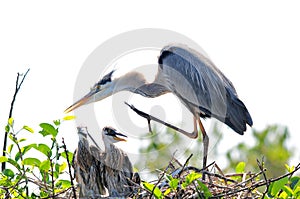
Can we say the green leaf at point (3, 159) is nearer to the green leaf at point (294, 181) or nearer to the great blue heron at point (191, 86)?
the green leaf at point (294, 181)

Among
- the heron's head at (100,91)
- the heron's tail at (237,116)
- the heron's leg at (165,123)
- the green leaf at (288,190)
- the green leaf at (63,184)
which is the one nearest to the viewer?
the green leaf at (288,190)

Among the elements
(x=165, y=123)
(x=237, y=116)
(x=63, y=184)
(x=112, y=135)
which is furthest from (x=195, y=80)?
(x=63, y=184)

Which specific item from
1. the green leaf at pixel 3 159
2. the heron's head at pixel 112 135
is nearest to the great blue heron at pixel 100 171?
the heron's head at pixel 112 135

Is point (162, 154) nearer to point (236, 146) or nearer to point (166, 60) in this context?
point (166, 60)

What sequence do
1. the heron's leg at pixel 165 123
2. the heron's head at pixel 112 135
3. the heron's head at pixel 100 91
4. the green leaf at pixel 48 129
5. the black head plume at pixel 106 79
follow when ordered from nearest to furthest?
the green leaf at pixel 48 129 < the heron's head at pixel 112 135 < the heron's leg at pixel 165 123 < the heron's head at pixel 100 91 < the black head plume at pixel 106 79

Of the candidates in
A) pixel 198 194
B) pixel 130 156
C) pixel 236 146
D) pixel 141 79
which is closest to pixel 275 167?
pixel 236 146

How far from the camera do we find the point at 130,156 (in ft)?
24.1

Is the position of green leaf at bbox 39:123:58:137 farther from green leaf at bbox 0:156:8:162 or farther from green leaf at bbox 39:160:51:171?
green leaf at bbox 0:156:8:162

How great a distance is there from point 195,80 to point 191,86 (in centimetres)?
7

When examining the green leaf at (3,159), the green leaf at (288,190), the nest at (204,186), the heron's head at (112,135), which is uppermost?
the heron's head at (112,135)

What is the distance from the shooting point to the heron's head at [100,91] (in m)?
8.49

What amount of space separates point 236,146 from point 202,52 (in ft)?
21.8

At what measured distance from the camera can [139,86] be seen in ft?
29.3

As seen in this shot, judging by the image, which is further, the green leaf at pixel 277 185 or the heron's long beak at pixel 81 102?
the heron's long beak at pixel 81 102
